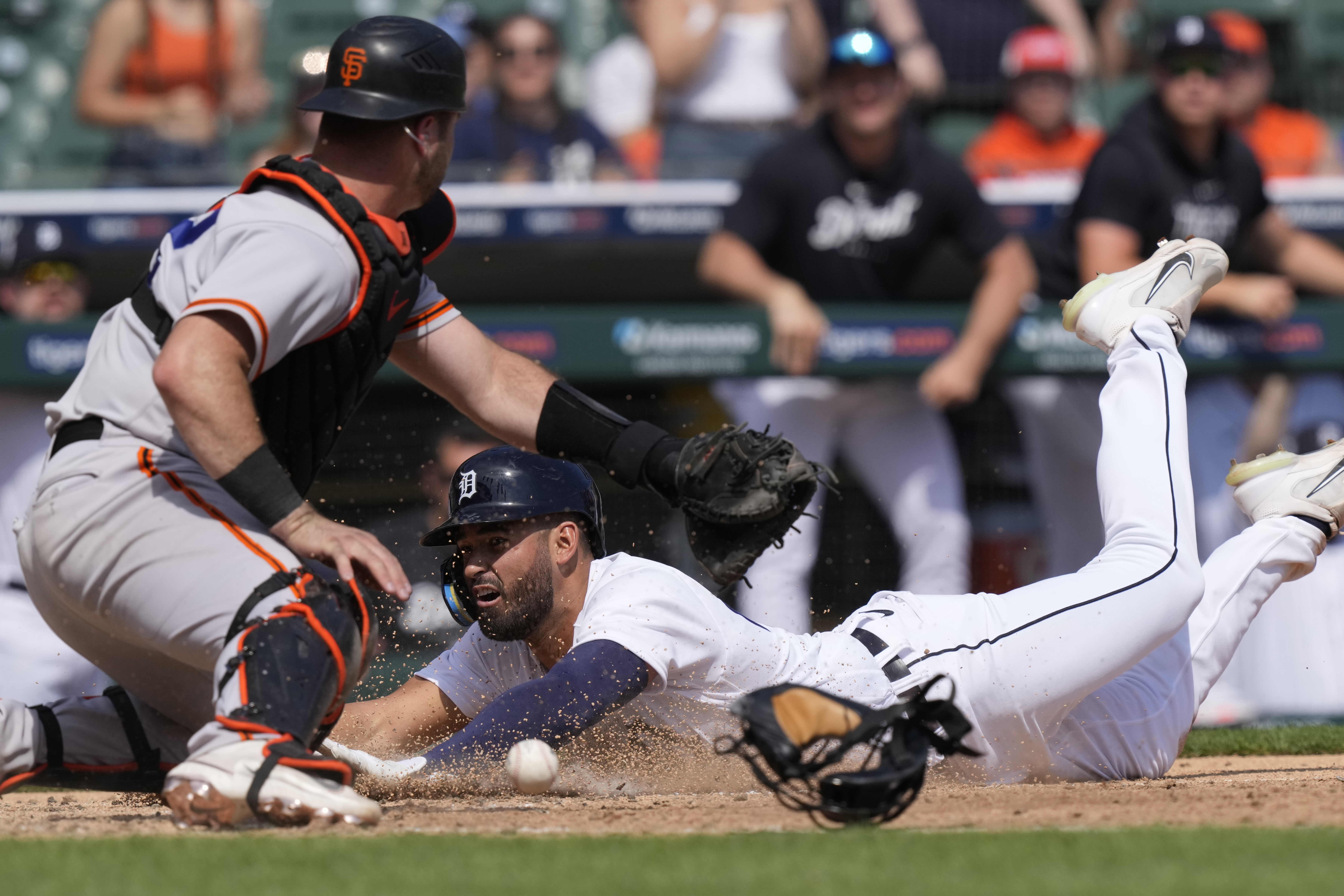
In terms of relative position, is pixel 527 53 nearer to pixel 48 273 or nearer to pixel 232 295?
pixel 48 273

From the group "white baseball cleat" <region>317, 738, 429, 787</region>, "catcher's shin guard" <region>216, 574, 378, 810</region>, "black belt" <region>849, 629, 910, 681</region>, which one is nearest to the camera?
"catcher's shin guard" <region>216, 574, 378, 810</region>

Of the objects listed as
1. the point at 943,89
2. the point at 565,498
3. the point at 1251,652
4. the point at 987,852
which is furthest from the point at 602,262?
the point at 987,852

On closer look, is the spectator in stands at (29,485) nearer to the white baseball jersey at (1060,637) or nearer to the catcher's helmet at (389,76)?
the white baseball jersey at (1060,637)

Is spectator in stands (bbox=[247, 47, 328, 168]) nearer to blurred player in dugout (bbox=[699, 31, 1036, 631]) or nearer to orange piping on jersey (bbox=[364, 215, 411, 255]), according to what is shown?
blurred player in dugout (bbox=[699, 31, 1036, 631])

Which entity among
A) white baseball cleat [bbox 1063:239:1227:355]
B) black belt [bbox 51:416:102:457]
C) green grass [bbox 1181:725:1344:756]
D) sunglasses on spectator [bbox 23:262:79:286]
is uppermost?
white baseball cleat [bbox 1063:239:1227:355]

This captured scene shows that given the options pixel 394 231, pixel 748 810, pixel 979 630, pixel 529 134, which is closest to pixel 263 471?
pixel 394 231

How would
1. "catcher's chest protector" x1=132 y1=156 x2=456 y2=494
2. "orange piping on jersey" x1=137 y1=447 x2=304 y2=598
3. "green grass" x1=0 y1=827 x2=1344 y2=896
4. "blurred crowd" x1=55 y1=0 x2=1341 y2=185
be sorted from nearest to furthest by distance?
"green grass" x1=0 y1=827 x2=1344 y2=896, "orange piping on jersey" x1=137 y1=447 x2=304 y2=598, "catcher's chest protector" x1=132 y1=156 x2=456 y2=494, "blurred crowd" x1=55 y1=0 x2=1341 y2=185

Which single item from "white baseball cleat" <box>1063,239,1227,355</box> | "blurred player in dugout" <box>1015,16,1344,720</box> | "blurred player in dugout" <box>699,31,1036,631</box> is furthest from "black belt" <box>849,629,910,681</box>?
"blurred player in dugout" <box>1015,16,1344,720</box>
